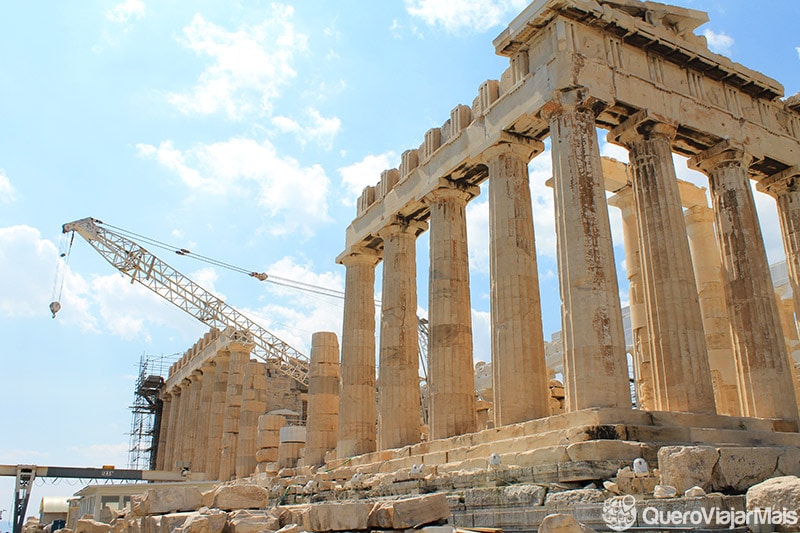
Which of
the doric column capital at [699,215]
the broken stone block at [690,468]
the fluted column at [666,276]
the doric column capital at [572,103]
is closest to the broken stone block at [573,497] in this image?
the broken stone block at [690,468]

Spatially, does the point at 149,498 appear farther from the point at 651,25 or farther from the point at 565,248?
the point at 651,25

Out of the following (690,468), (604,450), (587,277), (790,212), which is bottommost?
(690,468)

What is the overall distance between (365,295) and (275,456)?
11.8 meters

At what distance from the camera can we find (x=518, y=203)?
65.1ft

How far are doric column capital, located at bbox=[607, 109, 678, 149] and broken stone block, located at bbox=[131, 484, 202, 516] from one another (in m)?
13.6

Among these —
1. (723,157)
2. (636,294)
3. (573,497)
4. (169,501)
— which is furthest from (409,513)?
(636,294)

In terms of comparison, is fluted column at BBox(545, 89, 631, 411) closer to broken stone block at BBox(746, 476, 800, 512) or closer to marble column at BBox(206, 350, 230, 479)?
broken stone block at BBox(746, 476, 800, 512)

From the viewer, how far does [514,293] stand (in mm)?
18750

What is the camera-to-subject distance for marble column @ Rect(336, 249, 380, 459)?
25.5m

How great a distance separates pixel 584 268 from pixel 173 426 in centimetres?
4677

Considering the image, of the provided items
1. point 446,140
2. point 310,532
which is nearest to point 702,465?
point 310,532

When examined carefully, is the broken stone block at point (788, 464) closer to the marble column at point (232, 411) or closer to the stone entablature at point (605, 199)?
the stone entablature at point (605, 199)

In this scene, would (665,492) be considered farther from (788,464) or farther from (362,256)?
(362,256)

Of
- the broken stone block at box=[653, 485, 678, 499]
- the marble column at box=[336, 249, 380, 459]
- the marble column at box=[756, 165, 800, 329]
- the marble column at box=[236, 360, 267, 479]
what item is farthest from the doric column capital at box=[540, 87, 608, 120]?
the marble column at box=[236, 360, 267, 479]
